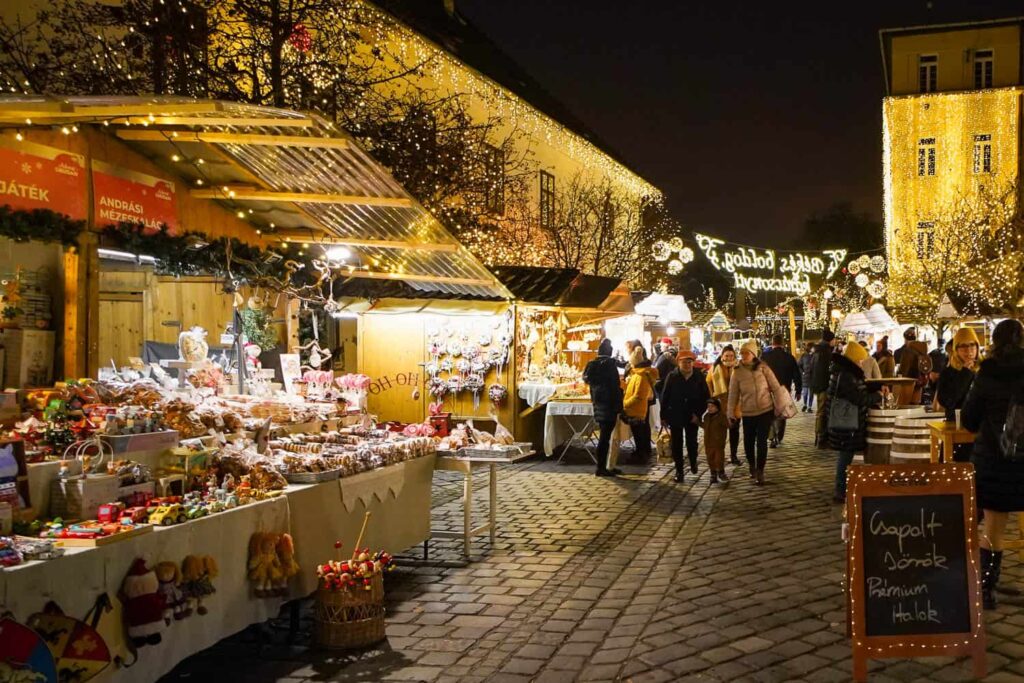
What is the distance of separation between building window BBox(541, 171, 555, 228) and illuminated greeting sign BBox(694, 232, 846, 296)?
28.8 ft

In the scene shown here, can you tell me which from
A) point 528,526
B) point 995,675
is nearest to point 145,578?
point 995,675

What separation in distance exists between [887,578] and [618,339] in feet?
51.7

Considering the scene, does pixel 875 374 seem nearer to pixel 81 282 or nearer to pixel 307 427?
pixel 307 427

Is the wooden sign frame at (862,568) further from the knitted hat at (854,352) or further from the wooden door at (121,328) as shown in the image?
the wooden door at (121,328)

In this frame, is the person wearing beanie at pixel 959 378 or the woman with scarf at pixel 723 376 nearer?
the person wearing beanie at pixel 959 378

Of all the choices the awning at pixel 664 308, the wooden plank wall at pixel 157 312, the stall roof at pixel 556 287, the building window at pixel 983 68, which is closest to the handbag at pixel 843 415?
the stall roof at pixel 556 287

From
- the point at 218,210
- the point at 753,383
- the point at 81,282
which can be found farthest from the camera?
the point at 753,383

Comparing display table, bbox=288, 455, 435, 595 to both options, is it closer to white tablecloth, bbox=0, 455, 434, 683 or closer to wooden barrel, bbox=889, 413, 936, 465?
white tablecloth, bbox=0, 455, 434, 683

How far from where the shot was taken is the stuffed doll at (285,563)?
18.0 feet

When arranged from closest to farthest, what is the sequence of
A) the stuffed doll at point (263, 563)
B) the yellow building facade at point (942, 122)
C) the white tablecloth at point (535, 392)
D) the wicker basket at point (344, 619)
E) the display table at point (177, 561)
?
the display table at point (177, 561) < the stuffed doll at point (263, 563) < the wicker basket at point (344, 619) < the white tablecloth at point (535, 392) < the yellow building facade at point (942, 122)

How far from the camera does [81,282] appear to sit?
294 inches

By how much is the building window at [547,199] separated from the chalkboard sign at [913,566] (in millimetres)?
24536

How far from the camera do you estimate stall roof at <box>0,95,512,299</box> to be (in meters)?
5.95

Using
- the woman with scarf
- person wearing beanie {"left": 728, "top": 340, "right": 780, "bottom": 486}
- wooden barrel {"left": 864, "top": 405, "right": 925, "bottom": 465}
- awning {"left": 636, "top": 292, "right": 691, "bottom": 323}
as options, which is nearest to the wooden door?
person wearing beanie {"left": 728, "top": 340, "right": 780, "bottom": 486}
